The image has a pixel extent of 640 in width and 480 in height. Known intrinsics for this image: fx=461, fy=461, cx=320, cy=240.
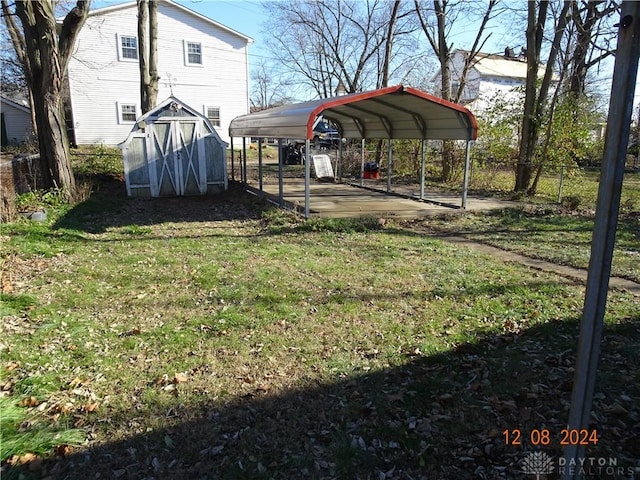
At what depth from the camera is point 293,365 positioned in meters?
4.08

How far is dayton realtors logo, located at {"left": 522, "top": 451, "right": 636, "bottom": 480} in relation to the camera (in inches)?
105

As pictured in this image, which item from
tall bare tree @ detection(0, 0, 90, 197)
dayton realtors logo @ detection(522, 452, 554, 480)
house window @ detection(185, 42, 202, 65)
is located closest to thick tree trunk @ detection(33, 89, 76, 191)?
tall bare tree @ detection(0, 0, 90, 197)

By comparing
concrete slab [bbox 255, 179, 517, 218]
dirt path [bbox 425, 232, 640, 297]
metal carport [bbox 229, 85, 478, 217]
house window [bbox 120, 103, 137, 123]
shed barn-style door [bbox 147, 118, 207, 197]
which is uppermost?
house window [bbox 120, 103, 137, 123]

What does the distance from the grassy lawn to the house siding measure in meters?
25.8

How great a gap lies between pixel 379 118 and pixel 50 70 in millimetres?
9077

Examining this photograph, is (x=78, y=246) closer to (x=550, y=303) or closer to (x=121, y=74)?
(x=550, y=303)

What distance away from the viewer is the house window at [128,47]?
23.9 metres

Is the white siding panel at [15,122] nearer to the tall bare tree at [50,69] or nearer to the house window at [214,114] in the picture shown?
the house window at [214,114]

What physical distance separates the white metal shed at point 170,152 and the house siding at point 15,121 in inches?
756

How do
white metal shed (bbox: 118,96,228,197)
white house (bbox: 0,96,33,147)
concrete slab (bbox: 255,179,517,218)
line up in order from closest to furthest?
Answer: concrete slab (bbox: 255,179,517,218) → white metal shed (bbox: 118,96,228,197) → white house (bbox: 0,96,33,147)

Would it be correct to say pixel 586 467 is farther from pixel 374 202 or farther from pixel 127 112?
pixel 127 112

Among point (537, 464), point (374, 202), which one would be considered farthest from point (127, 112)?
point (537, 464)

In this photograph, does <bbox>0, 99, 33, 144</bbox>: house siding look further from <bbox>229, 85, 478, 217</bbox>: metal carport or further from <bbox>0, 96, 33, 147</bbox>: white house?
<bbox>229, 85, 478, 217</bbox>: metal carport

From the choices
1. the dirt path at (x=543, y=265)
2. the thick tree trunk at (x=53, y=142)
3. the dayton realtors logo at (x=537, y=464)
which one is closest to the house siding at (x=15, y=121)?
the thick tree trunk at (x=53, y=142)
